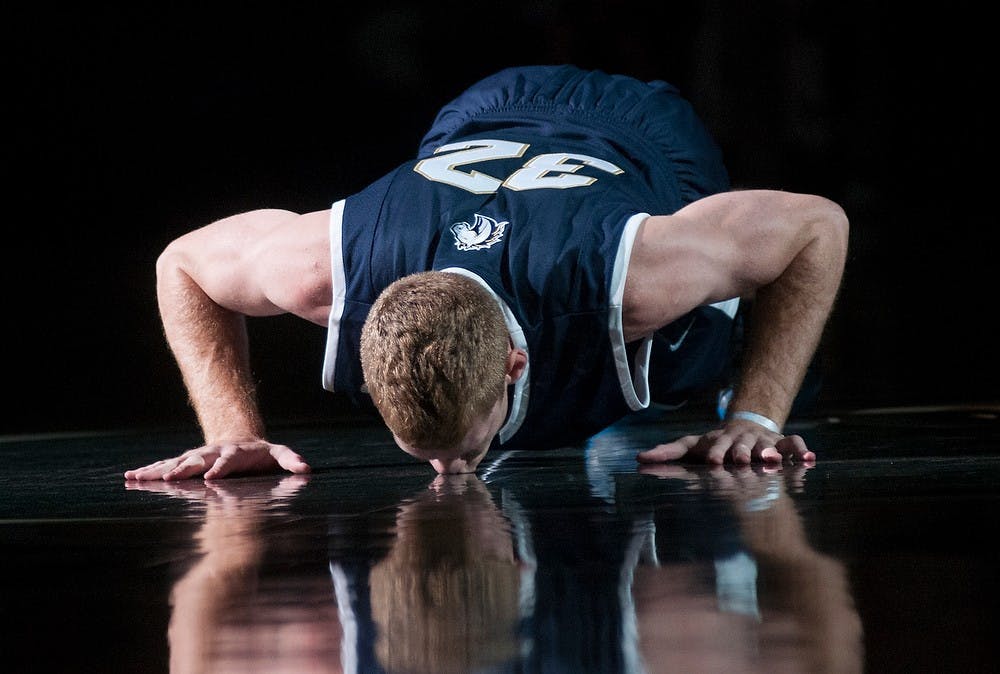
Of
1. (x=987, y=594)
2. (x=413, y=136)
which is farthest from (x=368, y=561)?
(x=413, y=136)

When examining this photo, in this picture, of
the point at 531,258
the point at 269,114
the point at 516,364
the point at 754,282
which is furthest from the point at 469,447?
the point at 269,114

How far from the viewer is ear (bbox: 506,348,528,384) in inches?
65.1

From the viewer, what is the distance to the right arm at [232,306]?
1874 mm

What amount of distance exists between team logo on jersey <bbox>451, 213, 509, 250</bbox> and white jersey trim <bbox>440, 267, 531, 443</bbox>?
0.23 ft

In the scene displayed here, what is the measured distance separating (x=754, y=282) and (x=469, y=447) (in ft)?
1.80

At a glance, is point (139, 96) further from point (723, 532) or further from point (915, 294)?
point (723, 532)

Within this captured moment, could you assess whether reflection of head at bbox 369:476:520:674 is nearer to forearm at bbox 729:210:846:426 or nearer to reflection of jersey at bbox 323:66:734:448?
reflection of jersey at bbox 323:66:734:448

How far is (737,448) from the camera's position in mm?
1780

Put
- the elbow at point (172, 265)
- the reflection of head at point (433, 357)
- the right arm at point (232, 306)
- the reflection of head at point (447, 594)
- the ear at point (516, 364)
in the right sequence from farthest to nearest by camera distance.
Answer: the elbow at point (172, 265), the right arm at point (232, 306), the ear at point (516, 364), the reflection of head at point (433, 357), the reflection of head at point (447, 594)

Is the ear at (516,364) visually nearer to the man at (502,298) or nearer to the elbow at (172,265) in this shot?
the man at (502,298)

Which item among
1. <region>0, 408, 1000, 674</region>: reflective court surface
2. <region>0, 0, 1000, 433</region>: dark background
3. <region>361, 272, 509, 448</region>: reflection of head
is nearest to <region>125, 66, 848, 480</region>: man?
<region>361, 272, 509, 448</region>: reflection of head

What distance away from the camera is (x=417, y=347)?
1521 millimetres

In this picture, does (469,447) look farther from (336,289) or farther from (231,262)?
(231,262)

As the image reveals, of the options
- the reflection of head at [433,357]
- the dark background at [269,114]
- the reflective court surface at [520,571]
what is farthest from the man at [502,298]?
the dark background at [269,114]
